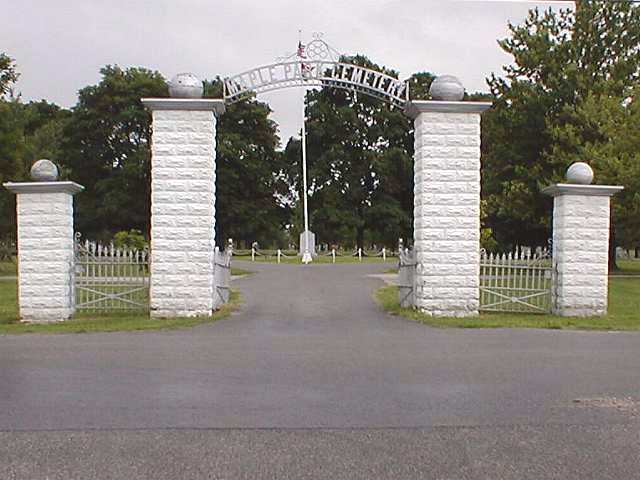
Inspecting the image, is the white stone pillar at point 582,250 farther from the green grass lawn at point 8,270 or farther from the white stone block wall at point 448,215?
the green grass lawn at point 8,270

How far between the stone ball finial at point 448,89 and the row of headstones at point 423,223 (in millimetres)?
105

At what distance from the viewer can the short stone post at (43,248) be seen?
1312cm

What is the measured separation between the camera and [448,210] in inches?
539

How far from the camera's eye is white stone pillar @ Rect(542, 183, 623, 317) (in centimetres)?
1384

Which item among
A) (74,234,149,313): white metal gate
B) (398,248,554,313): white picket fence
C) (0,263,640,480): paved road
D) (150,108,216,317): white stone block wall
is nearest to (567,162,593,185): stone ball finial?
(398,248,554,313): white picket fence

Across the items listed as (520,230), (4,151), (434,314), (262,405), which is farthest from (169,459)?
(520,230)

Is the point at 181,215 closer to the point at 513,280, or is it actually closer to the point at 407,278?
the point at 407,278

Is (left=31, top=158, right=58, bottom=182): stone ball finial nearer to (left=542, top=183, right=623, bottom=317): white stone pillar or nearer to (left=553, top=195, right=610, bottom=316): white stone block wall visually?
(left=542, top=183, right=623, bottom=317): white stone pillar

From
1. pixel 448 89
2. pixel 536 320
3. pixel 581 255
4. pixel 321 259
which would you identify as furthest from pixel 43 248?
pixel 321 259

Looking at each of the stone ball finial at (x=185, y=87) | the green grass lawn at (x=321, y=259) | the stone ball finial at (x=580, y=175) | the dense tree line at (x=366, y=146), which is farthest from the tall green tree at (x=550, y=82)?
the stone ball finial at (x=185, y=87)

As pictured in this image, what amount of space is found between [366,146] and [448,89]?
37839mm

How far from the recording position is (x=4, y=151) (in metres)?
26.8

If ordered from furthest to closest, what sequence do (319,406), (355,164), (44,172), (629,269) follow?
1. (355,164)
2. (629,269)
3. (44,172)
4. (319,406)

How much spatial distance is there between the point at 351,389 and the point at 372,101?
151ft
